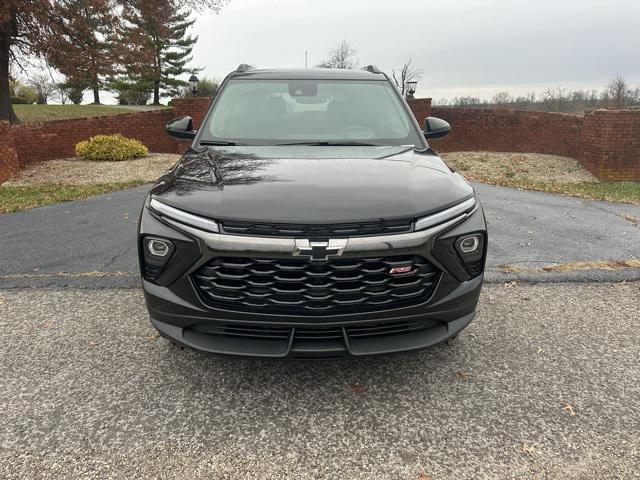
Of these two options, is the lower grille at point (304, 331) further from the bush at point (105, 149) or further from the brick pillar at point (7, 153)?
the bush at point (105, 149)

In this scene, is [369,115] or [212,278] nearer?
[212,278]

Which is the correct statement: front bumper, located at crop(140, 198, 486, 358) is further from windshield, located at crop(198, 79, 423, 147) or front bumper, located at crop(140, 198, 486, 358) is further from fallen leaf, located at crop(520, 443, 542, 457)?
windshield, located at crop(198, 79, 423, 147)

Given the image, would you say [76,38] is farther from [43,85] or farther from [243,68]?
[43,85]

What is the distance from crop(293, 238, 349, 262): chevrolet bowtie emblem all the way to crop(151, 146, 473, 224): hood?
0.10 metres

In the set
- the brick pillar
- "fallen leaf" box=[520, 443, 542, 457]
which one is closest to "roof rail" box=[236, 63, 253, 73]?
"fallen leaf" box=[520, 443, 542, 457]

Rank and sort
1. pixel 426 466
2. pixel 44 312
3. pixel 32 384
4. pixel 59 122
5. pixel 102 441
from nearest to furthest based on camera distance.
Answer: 1. pixel 426 466
2. pixel 102 441
3. pixel 32 384
4. pixel 44 312
5. pixel 59 122

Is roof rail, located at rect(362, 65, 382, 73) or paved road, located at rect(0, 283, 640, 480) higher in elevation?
roof rail, located at rect(362, 65, 382, 73)

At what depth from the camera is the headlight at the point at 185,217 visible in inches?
85.9

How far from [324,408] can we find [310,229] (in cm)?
100

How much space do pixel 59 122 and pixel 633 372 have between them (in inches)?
550

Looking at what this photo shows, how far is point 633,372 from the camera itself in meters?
2.80

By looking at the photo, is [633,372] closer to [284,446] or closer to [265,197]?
[284,446]

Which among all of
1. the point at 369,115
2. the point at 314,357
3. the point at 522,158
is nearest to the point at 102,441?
the point at 314,357

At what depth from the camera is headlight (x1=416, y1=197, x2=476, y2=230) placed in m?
2.24
